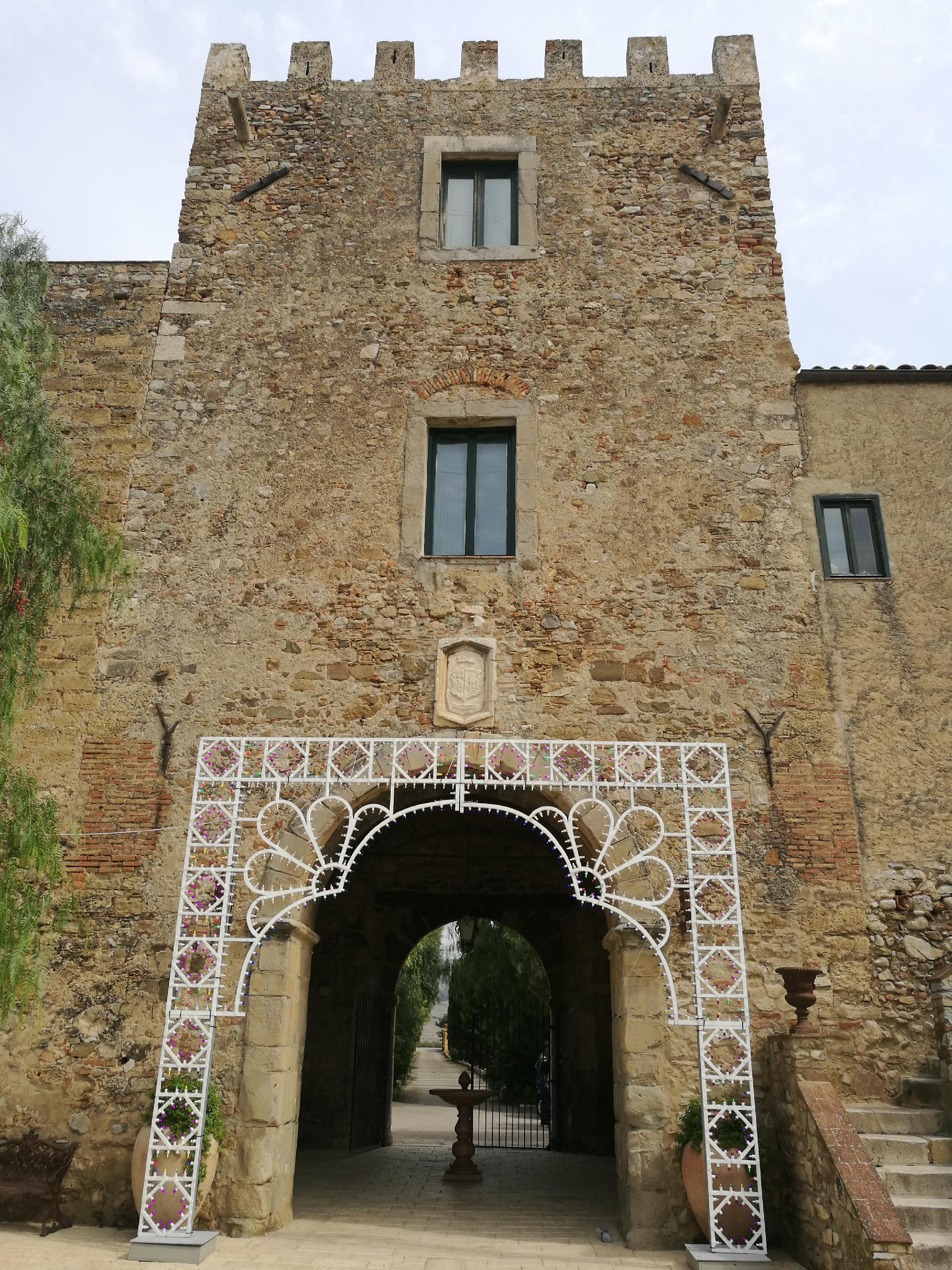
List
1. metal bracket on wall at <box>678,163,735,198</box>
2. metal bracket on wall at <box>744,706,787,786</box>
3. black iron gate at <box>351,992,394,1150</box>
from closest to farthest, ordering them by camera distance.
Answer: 1. metal bracket on wall at <box>744,706,787,786</box>
2. metal bracket on wall at <box>678,163,735,198</box>
3. black iron gate at <box>351,992,394,1150</box>

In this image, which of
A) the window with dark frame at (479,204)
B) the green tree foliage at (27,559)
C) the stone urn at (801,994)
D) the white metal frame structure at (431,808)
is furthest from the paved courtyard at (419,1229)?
the window with dark frame at (479,204)

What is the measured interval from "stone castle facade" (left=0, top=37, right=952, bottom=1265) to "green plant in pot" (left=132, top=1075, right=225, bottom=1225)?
0.15m

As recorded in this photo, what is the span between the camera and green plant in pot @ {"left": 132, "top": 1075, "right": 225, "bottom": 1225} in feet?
19.5

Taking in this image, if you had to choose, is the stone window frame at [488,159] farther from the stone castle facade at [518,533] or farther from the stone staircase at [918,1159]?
the stone staircase at [918,1159]

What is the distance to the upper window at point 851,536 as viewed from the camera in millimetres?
7742

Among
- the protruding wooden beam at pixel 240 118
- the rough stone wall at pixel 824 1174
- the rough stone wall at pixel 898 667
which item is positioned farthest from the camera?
the protruding wooden beam at pixel 240 118

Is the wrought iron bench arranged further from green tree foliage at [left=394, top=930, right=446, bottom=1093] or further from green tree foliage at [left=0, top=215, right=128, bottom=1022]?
green tree foliage at [left=394, top=930, right=446, bottom=1093]

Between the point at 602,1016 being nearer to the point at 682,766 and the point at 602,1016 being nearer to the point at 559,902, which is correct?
the point at 559,902

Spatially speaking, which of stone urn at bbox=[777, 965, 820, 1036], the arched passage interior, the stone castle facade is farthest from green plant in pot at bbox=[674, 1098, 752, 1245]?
the arched passage interior

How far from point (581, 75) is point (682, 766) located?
709 centimetres

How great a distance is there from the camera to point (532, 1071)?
1727cm

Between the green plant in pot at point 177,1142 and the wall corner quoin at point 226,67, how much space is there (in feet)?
29.6

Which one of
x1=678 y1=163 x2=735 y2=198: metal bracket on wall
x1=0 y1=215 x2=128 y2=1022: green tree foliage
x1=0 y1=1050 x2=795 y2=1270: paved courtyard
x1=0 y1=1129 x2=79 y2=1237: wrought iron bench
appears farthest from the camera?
x1=678 y1=163 x2=735 y2=198: metal bracket on wall

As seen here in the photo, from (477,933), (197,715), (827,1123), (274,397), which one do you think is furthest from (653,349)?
(477,933)
